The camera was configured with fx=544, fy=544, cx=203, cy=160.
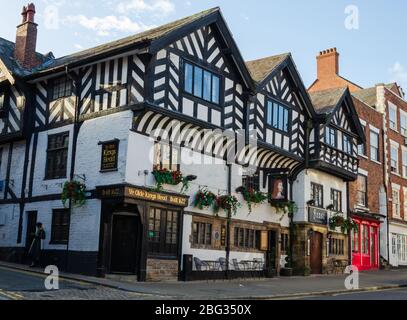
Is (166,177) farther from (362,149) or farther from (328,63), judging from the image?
(328,63)

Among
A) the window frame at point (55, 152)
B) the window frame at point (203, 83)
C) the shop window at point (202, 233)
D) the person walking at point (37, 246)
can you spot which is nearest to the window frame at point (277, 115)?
the window frame at point (203, 83)

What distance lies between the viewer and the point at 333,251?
27938mm

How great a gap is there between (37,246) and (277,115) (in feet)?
38.3

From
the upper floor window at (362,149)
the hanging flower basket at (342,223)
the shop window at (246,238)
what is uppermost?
the upper floor window at (362,149)

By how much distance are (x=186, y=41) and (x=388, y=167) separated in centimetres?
1980

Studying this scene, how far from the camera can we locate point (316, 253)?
26.5m

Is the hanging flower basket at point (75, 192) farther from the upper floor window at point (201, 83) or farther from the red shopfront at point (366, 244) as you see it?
the red shopfront at point (366, 244)

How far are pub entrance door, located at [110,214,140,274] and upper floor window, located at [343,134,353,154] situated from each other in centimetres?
1424

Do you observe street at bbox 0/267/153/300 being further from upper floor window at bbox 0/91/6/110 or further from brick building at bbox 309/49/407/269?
brick building at bbox 309/49/407/269

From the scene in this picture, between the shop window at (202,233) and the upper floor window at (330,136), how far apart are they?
8767 mm

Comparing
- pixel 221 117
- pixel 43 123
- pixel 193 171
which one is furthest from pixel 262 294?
pixel 43 123

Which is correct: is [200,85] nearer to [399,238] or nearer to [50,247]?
[50,247]

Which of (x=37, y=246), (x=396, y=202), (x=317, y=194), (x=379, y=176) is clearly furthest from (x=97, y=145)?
(x=396, y=202)

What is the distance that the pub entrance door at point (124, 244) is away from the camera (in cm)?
1814
